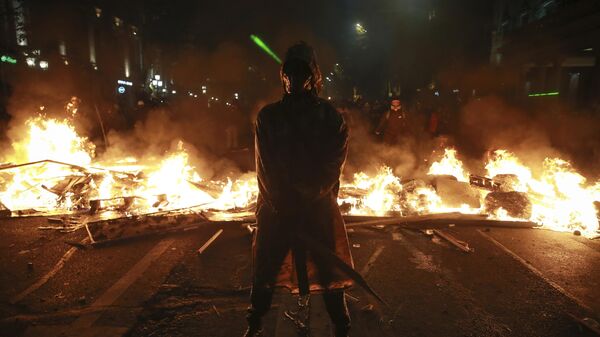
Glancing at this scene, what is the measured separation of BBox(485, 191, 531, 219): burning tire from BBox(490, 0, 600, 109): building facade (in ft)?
30.3

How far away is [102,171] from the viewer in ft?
28.8

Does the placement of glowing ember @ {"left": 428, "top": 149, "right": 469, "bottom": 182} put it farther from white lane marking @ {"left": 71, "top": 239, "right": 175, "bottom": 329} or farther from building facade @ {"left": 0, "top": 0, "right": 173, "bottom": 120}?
building facade @ {"left": 0, "top": 0, "right": 173, "bottom": 120}

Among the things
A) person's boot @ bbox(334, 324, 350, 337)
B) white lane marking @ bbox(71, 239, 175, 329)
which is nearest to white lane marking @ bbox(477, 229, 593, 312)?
person's boot @ bbox(334, 324, 350, 337)

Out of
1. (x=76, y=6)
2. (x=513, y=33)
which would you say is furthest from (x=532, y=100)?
(x=76, y=6)

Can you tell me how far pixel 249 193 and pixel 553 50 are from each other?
663 inches

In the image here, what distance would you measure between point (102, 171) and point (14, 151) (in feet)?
12.1

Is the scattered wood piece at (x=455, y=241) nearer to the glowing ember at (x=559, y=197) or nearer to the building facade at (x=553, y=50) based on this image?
the glowing ember at (x=559, y=197)

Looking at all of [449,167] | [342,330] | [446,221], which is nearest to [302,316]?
[342,330]

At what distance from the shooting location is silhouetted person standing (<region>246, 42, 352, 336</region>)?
2.50 m

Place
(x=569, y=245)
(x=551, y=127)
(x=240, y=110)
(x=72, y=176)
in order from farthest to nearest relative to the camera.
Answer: (x=240, y=110), (x=551, y=127), (x=72, y=176), (x=569, y=245)

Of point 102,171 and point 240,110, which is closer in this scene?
point 102,171

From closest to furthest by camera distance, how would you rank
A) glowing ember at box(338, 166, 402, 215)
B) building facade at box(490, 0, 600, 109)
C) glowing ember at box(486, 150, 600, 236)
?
glowing ember at box(486, 150, 600, 236) < glowing ember at box(338, 166, 402, 215) < building facade at box(490, 0, 600, 109)

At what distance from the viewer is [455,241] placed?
5.61 m

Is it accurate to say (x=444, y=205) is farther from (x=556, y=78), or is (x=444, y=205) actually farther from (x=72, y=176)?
(x=556, y=78)
